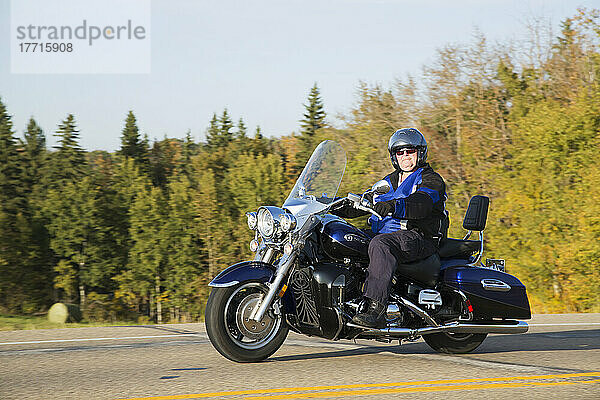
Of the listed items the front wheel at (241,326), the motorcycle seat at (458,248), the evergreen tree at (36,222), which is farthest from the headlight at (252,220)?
the evergreen tree at (36,222)

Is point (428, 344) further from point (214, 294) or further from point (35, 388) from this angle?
point (35, 388)

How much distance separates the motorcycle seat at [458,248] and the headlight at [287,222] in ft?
5.46

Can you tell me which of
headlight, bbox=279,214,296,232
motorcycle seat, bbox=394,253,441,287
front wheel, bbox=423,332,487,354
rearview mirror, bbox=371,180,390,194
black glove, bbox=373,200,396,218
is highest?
rearview mirror, bbox=371,180,390,194

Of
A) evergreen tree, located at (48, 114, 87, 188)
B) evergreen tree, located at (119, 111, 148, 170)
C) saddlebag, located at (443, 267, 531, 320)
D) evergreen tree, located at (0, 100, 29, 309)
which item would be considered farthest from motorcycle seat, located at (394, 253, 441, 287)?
evergreen tree, located at (119, 111, 148, 170)

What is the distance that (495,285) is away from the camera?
690 cm

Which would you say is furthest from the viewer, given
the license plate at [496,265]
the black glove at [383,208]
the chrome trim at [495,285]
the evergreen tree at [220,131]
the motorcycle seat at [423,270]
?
the evergreen tree at [220,131]

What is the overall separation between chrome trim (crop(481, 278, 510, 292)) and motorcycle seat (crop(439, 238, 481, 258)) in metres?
0.36

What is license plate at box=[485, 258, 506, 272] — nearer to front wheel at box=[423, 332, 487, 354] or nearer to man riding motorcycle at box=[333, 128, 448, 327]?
front wheel at box=[423, 332, 487, 354]

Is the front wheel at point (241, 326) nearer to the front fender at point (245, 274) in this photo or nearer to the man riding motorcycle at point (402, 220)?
the front fender at point (245, 274)

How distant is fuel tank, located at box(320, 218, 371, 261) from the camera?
250 inches

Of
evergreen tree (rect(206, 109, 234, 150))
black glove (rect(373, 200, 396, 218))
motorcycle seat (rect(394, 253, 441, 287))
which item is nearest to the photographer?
black glove (rect(373, 200, 396, 218))

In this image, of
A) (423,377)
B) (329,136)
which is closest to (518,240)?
(329,136)

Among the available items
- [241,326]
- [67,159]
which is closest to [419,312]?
[241,326]

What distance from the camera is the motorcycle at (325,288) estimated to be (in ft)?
20.1
